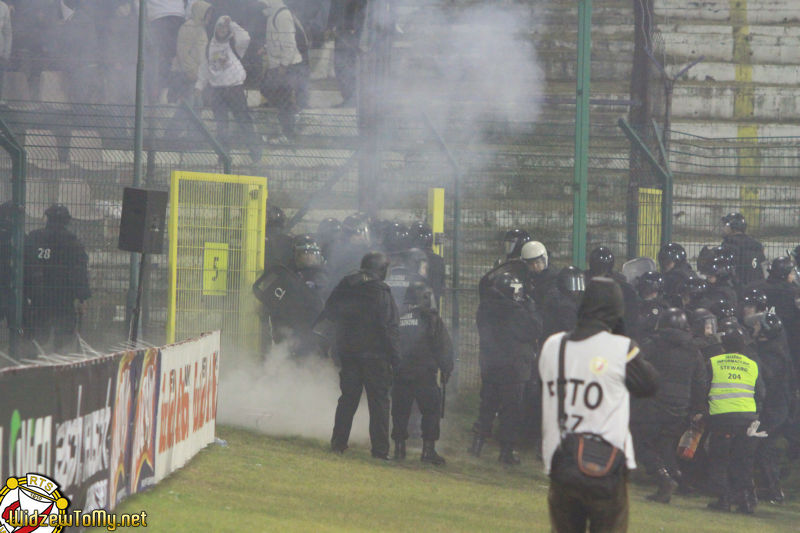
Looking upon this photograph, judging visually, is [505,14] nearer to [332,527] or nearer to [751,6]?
[751,6]

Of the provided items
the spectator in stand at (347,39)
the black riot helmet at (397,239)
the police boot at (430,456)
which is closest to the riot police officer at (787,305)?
the black riot helmet at (397,239)

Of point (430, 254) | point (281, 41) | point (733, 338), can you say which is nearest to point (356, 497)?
point (733, 338)

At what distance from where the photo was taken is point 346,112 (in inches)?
617

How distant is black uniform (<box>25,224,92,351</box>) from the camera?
484 inches

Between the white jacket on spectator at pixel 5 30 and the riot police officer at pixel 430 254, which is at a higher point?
the white jacket on spectator at pixel 5 30

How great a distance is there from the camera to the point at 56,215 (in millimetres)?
12289

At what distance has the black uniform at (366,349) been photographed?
10531mm

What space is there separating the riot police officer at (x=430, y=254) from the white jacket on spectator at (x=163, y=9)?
583 centimetres

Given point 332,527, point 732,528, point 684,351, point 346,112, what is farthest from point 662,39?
point 332,527

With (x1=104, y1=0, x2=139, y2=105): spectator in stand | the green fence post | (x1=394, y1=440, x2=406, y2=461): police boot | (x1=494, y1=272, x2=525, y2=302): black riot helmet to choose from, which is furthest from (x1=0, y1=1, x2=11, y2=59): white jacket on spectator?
(x1=394, y1=440, x2=406, y2=461): police boot

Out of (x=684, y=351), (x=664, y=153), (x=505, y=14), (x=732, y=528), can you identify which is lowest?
(x=732, y=528)

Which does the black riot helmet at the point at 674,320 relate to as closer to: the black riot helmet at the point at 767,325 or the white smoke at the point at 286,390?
the black riot helmet at the point at 767,325

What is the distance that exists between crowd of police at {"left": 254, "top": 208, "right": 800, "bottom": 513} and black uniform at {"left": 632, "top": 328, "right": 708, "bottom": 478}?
13mm

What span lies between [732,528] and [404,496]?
2.64 metres
